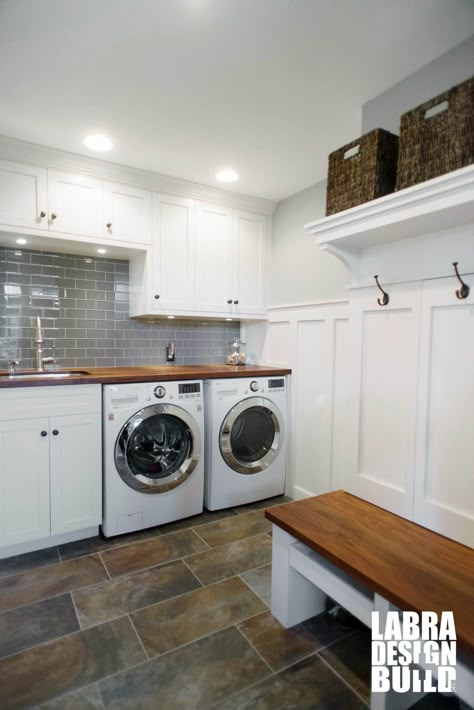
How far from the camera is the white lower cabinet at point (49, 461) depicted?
2.02m

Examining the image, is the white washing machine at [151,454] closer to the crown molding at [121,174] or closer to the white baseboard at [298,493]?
the white baseboard at [298,493]

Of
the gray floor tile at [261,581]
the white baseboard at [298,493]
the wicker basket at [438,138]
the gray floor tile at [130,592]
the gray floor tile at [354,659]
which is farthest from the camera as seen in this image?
the white baseboard at [298,493]

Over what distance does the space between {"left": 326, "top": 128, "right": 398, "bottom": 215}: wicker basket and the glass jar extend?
5.77 feet

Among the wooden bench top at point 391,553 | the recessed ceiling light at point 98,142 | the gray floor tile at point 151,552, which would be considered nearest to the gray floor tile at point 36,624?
the gray floor tile at point 151,552

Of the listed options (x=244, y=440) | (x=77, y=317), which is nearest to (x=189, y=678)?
(x=244, y=440)

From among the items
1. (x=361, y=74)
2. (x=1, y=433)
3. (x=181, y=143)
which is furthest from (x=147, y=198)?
(x=1, y=433)

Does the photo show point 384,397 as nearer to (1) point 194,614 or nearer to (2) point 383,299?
(2) point 383,299

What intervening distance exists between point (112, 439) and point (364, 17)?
2.22 m

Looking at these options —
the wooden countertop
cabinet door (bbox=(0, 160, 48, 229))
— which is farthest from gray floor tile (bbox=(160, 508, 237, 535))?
cabinet door (bbox=(0, 160, 48, 229))

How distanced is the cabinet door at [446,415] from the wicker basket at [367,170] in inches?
17.6

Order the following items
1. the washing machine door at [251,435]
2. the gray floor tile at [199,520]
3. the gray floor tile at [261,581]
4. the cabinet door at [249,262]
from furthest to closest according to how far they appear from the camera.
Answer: the cabinet door at [249,262]
the washing machine door at [251,435]
the gray floor tile at [199,520]
the gray floor tile at [261,581]

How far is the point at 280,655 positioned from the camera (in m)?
1.46

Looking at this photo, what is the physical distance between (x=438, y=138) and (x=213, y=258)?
72.0 inches

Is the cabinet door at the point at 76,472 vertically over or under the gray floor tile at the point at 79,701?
over
